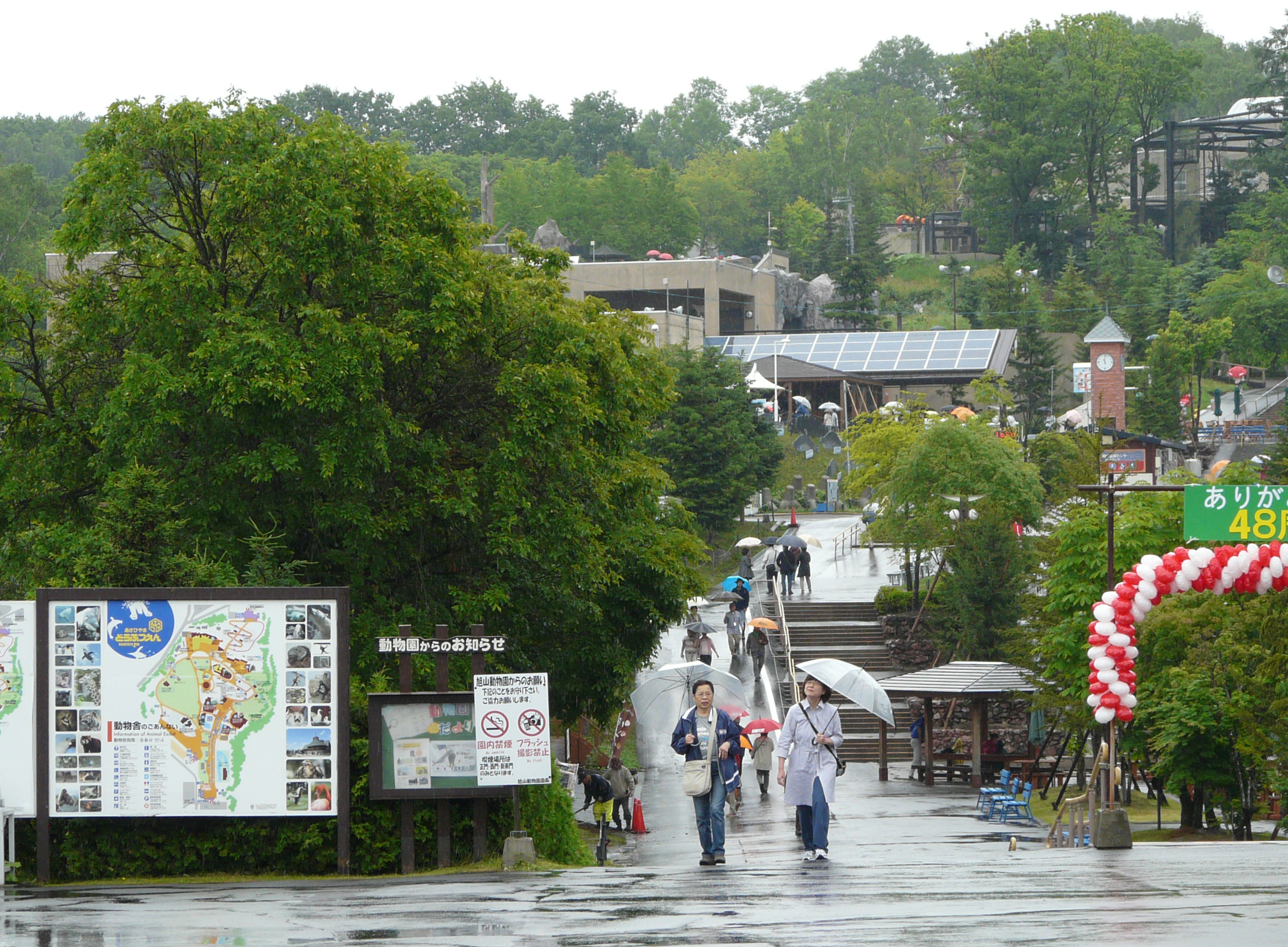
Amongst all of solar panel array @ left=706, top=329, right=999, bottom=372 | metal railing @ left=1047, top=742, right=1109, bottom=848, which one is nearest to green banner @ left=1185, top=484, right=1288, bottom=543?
metal railing @ left=1047, top=742, right=1109, bottom=848

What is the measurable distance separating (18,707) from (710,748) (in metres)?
5.71

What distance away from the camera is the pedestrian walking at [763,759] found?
2698 centimetres

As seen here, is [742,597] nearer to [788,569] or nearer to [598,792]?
[788,569]

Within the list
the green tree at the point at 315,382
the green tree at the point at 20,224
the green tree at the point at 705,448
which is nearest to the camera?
the green tree at the point at 315,382

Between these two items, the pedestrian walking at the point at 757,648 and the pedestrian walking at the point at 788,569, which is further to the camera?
the pedestrian walking at the point at 788,569

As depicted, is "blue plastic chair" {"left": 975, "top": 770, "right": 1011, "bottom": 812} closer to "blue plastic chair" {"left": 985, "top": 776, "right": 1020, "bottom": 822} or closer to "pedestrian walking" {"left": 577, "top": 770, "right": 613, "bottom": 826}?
"blue plastic chair" {"left": 985, "top": 776, "right": 1020, "bottom": 822}

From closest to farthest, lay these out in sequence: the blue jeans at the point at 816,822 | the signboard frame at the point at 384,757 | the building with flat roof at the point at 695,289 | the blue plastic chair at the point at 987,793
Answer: the blue jeans at the point at 816,822
the signboard frame at the point at 384,757
the blue plastic chair at the point at 987,793
the building with flat roof at the point at 695,289

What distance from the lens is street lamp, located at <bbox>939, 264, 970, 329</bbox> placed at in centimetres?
10172

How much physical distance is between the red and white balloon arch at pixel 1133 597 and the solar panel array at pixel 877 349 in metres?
60.4

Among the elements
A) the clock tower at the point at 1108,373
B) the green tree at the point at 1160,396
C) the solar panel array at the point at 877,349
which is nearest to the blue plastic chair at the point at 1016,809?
the clock tower at the point at 1108,373

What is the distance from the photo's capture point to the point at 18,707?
1329 cm

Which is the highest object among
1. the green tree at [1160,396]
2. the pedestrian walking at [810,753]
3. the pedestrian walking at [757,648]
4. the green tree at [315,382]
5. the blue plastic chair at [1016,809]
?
the green tree at [1160,396]

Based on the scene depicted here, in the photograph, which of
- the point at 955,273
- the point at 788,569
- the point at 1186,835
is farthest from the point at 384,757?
the point at 955,273

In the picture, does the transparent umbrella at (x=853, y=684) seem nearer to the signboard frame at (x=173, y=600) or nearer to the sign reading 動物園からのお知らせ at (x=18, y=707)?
the signboard frame at (x=173, y=600)
